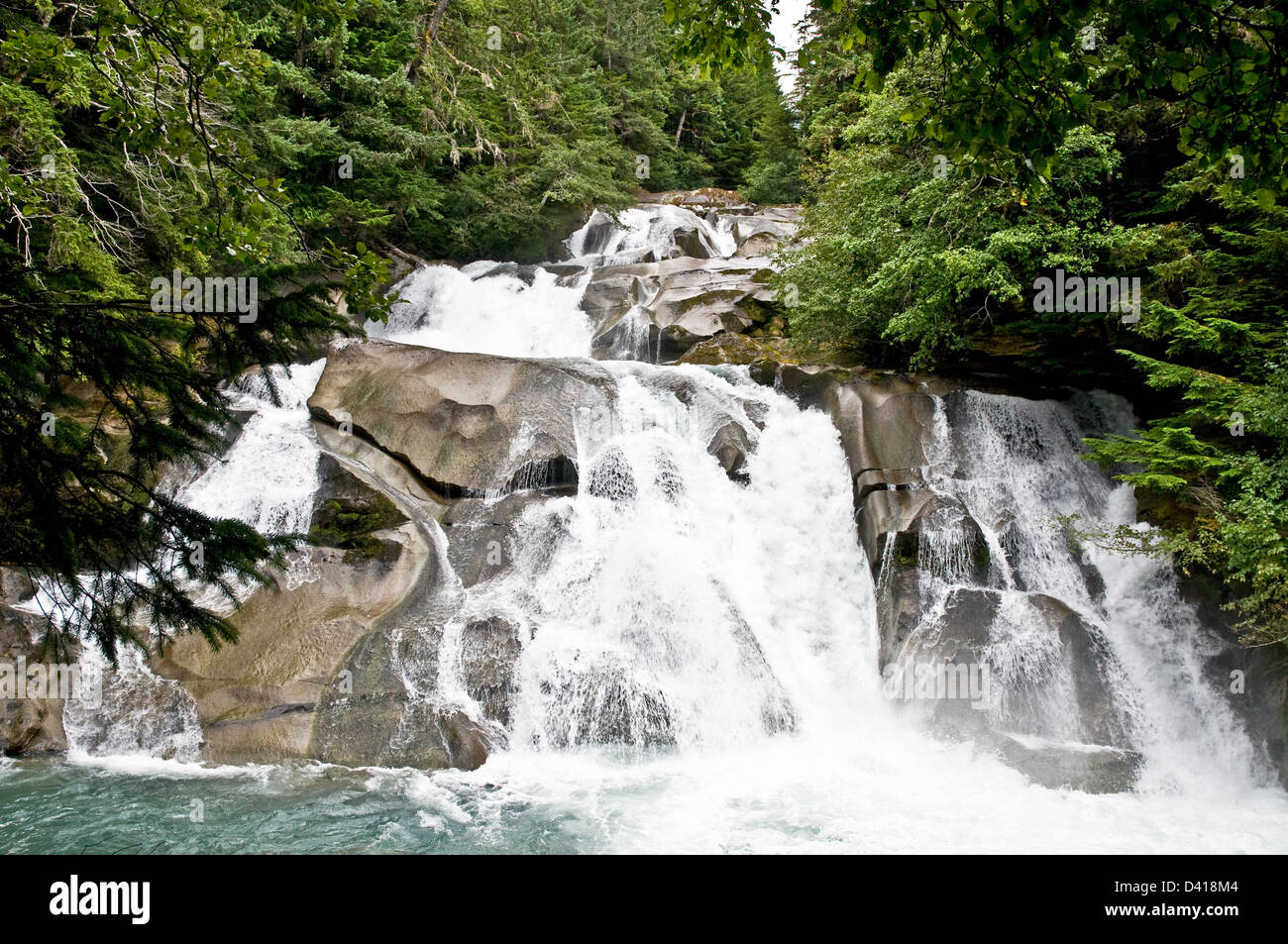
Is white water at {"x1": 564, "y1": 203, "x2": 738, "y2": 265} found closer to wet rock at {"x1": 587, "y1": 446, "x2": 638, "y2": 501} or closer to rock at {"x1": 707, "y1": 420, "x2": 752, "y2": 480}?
rock at {"x1": 707, "y1": 420, "x2": 752, "y2": 480}

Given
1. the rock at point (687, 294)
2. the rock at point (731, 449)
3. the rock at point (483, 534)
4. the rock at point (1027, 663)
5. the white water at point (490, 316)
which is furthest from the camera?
the white water at point (490, 316)

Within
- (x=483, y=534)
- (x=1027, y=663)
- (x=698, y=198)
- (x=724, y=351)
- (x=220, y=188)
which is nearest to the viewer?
(x=1027, y=663)

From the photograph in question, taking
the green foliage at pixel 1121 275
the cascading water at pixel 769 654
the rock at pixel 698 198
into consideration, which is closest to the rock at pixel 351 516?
the cascading water at pixel 769 654

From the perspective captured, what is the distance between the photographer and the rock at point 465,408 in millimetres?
11031

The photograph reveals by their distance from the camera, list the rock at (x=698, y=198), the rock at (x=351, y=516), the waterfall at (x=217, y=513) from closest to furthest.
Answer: the waterfall at (x=217, y=513) → the rock at (x=351, y=516) → the rock at (x=698, y=198)

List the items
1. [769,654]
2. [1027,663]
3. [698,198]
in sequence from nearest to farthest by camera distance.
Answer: [1027,663] < [769,654] < [698,198]

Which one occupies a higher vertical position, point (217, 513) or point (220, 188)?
point (220, 188)

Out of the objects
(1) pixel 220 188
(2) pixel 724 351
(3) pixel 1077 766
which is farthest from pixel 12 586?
(3) pixel 1077 766

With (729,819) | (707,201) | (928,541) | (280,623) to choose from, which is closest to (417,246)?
(707,201)

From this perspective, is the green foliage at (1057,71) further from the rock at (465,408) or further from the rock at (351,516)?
the rock at (465,408)

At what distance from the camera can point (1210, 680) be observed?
8.41 m

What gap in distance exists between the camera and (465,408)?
37.4ft

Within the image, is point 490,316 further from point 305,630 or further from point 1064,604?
point 1064,604
